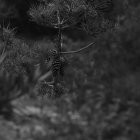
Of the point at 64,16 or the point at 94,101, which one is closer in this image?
the point at 94,101

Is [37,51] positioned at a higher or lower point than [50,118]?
higher

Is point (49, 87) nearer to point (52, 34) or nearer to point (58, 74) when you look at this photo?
point (58, 74)

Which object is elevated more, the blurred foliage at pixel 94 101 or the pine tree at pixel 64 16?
the pine tree at pixel 64 16

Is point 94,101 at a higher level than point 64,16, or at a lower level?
lower

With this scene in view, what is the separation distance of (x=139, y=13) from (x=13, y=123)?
112cm

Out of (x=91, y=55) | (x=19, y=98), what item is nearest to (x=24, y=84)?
(x=19, y=98)

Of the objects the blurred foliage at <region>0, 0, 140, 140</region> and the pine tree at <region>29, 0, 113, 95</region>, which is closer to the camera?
the blurred foliage at <region>0, 0, 140, 140</region>

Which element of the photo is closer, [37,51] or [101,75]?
[101,75]

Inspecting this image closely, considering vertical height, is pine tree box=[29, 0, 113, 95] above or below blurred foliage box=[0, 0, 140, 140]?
above

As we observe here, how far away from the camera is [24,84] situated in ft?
8.92

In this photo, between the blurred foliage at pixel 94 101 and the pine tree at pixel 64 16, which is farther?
the pine tree at pixel 64 16

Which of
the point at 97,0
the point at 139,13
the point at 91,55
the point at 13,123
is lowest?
the point at 13,123

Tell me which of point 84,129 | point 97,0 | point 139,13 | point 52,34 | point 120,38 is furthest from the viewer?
point 52,34

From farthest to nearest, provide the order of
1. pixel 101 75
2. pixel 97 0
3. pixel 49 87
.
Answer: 1. pixel 97 0
2. pixel 49 87
3. pixel 101 75
